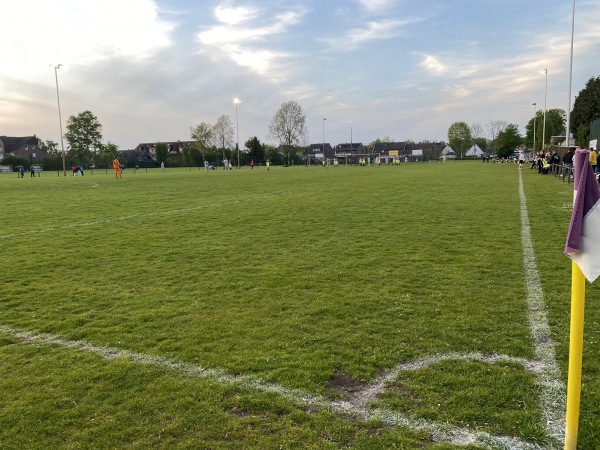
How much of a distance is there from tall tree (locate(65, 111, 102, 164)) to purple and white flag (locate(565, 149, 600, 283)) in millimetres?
108678

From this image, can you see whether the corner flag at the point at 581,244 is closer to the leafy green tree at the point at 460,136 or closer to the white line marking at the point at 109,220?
the white line marking at the point at 109,220

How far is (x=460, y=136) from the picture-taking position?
401 ft

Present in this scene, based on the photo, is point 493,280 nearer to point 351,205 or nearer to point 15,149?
point 351,205

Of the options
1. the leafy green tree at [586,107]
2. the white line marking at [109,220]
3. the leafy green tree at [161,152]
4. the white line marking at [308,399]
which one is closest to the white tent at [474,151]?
the leafy green tree at [586,107]

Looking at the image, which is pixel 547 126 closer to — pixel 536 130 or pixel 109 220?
pixel 536 130

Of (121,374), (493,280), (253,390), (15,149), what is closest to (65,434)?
(121,374)

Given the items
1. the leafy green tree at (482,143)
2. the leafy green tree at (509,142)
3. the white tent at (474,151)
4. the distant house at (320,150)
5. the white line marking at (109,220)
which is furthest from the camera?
the distant house at (320,150)

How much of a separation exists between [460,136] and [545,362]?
420 feet

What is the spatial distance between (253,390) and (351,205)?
12.6 meters

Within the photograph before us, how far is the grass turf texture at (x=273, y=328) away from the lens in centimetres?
299

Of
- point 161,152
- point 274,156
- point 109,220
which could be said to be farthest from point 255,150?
point 109,220

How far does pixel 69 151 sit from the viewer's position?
100 meters

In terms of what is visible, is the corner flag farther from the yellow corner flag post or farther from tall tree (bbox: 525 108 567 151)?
tall tree (bbox: 525 108 567 151)

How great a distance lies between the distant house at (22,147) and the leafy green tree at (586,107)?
122m
